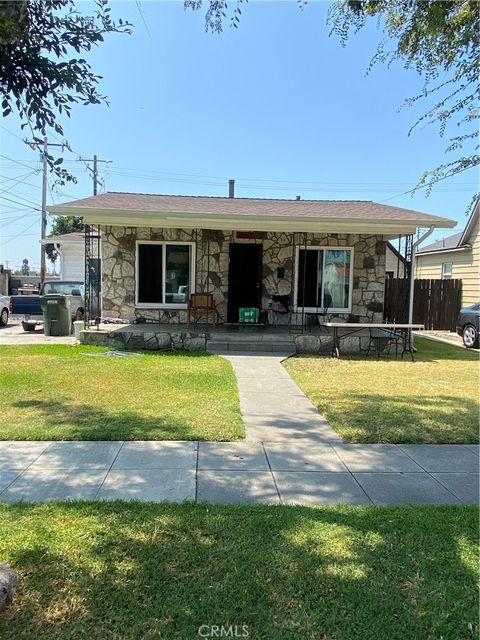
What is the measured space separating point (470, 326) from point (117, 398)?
10.8 m

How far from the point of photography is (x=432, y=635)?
2156 mm

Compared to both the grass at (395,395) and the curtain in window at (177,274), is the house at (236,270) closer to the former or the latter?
the curtain in window at (177,274)

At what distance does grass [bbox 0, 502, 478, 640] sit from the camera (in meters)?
2.19

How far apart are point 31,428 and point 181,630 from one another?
335cm

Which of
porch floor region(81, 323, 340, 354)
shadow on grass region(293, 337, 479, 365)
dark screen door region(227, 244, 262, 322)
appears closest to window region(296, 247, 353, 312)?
dark screen door region(227, 244, 262, 322)

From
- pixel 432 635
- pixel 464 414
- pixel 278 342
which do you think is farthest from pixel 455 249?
pixel 432 635

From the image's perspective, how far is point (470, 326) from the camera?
13.3 metres

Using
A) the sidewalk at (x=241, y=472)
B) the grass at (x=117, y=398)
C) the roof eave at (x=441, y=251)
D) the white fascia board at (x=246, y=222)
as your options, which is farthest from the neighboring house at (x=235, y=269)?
the sidewalk at (x=241, y=472)

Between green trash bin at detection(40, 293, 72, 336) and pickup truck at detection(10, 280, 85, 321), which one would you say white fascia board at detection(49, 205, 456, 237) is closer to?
green trash bin at detection(40, 293, 72, 336)

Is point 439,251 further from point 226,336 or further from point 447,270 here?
point 226,336

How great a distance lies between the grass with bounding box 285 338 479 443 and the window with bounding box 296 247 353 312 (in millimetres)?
3018

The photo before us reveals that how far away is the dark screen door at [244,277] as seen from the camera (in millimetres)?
12750

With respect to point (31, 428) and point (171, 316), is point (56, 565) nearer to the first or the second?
point (31, 428)

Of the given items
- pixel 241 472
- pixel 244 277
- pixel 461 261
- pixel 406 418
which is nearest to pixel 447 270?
pixel 461 261
